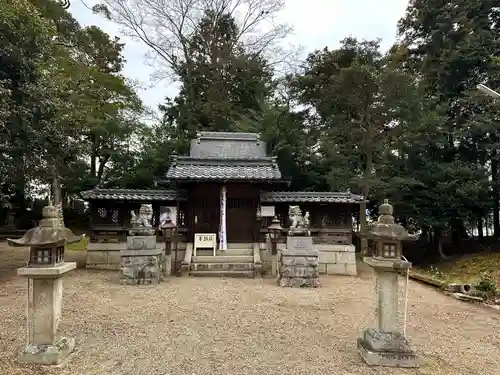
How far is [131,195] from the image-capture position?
13430 millimetres

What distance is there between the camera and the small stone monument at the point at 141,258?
1008cm

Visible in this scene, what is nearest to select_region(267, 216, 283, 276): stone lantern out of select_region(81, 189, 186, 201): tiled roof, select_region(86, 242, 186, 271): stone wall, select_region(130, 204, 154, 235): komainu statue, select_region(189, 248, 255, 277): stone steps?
select_region(189, 248, 255, 277): stone steps

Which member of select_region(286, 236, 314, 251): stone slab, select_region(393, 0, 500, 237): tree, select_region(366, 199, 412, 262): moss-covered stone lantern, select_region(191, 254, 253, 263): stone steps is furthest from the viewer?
select_region(393, 0, 500, 237): tree

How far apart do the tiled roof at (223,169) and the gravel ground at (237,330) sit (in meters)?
4.17

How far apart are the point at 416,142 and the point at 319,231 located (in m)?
6.54

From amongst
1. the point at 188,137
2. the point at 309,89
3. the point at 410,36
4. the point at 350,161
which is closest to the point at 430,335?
the point at 350,161

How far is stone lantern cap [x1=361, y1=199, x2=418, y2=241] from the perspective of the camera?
5078mm

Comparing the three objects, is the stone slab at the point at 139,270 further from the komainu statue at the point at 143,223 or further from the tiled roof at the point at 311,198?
the tiled roof at the point at 311,198

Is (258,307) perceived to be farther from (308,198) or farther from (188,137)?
(188,137)

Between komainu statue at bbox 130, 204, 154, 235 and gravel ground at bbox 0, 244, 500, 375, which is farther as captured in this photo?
komainu statue at bbox 130, 204, 154, 235

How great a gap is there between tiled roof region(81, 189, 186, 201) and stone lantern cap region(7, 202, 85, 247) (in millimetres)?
8314

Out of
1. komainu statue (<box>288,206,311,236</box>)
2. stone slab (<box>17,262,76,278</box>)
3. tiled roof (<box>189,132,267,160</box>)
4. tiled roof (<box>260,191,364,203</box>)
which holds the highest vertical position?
tiled roof (<box>189,132,267,160</box>)

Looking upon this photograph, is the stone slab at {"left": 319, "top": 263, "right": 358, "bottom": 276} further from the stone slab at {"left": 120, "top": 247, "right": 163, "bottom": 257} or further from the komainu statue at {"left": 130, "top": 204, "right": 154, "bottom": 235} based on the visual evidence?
the komainu statue at {"left": 130, "top": 204, "right": 154, "bottom": 235}

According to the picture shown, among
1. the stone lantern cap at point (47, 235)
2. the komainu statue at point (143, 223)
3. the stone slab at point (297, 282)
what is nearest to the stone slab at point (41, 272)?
the stone lantern cap at point (47, 235)
